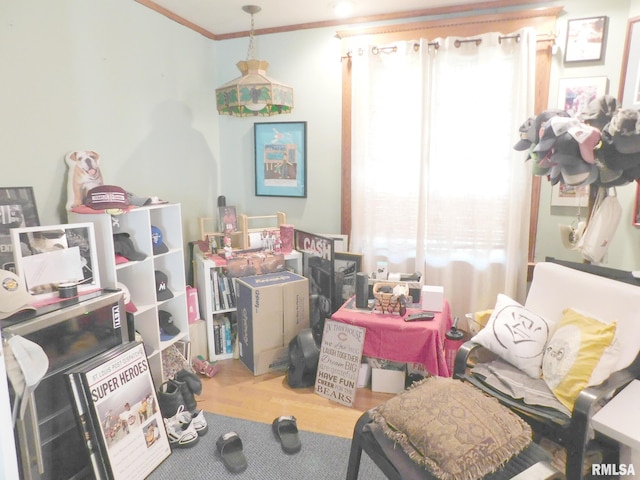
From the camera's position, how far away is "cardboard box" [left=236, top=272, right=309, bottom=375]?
2652mm

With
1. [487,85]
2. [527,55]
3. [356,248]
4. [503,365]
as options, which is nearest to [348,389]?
[503,365]

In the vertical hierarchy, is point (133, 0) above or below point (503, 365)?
above

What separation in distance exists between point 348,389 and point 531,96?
217 cm

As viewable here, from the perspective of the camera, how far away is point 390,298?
2406 mm

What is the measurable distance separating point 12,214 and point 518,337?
97.0 inches

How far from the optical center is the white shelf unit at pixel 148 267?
2.07m

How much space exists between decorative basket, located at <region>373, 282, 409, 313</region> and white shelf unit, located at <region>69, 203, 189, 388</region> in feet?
4.14

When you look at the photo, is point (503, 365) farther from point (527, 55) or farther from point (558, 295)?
point (527, 55)

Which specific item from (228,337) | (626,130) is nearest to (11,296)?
(228,337)

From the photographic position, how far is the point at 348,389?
238 centimetres

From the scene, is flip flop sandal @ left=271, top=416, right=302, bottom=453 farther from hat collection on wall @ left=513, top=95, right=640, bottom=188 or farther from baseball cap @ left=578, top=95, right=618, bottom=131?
baseball cap @ left=578, top=95, right=618, bottom=131

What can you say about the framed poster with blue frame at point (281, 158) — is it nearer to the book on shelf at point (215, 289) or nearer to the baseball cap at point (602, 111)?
the book on shelf at point (215, 289)

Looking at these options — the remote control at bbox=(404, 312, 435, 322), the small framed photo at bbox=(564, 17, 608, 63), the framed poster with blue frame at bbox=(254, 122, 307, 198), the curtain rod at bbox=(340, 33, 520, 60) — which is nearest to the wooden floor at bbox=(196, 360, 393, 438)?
the remote control at bbox=(404, 312, 435, 322)

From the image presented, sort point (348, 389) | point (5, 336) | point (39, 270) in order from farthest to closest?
point (348, 389) → point (39, 270) → point (5, 336)
